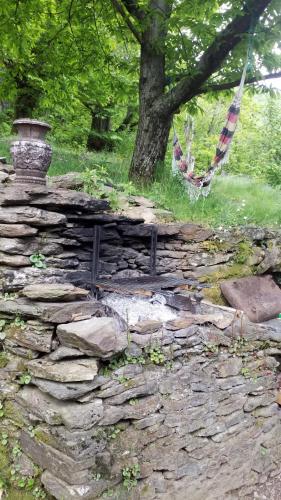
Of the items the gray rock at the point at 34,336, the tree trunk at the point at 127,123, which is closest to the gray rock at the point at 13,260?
the gray rock at the point at 34,336

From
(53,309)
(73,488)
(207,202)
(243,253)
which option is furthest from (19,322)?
(207,202)

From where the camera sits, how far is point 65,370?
264 cm

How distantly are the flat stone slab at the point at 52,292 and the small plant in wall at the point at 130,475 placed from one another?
51.2 inches

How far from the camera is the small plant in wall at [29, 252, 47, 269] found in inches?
135

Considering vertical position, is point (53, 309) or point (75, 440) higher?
point (53, 309)

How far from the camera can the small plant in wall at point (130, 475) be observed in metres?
2.73

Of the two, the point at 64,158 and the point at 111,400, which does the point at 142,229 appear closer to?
the point at 111,400

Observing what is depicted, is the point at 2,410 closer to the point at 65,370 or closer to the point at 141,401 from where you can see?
the point at 65,370

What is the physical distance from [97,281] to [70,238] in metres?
0.50

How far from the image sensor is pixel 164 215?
4.72 m

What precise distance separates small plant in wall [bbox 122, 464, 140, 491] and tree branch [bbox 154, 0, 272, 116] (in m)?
4.62

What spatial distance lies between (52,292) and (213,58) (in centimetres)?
398

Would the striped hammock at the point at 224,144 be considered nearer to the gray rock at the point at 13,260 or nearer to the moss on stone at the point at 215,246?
the moss on stone at the point at 215,246

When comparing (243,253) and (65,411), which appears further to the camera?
(243,253)
